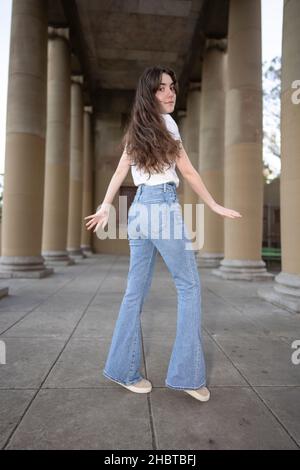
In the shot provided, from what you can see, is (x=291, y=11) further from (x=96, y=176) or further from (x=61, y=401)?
(x=96, y=176)

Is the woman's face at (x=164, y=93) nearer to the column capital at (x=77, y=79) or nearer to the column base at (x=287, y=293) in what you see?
the column base at (x=287, y=293)

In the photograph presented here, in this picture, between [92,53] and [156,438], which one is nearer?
[156,438]

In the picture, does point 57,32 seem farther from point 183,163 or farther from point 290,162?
point 183,163

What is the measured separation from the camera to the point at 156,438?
2.39 metres

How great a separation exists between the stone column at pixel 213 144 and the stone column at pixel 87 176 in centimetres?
1294

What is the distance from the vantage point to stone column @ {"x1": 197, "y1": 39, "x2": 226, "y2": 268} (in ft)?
54.4

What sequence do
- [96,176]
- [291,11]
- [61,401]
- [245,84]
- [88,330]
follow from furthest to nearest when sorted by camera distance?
[96,176] < [245,84] < [291,11] < [88,330] < [61,401]

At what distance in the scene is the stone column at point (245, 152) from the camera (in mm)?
11773

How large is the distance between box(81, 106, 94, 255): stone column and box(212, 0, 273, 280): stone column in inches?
685

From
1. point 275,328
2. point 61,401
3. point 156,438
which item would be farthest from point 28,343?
point 275,328

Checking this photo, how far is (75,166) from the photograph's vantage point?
75.6ft

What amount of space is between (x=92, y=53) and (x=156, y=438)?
24558 millimetres

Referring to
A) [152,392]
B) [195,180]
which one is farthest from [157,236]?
[152,392]

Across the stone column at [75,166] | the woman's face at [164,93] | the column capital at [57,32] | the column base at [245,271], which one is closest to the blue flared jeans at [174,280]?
the woman's face at [164,93]
